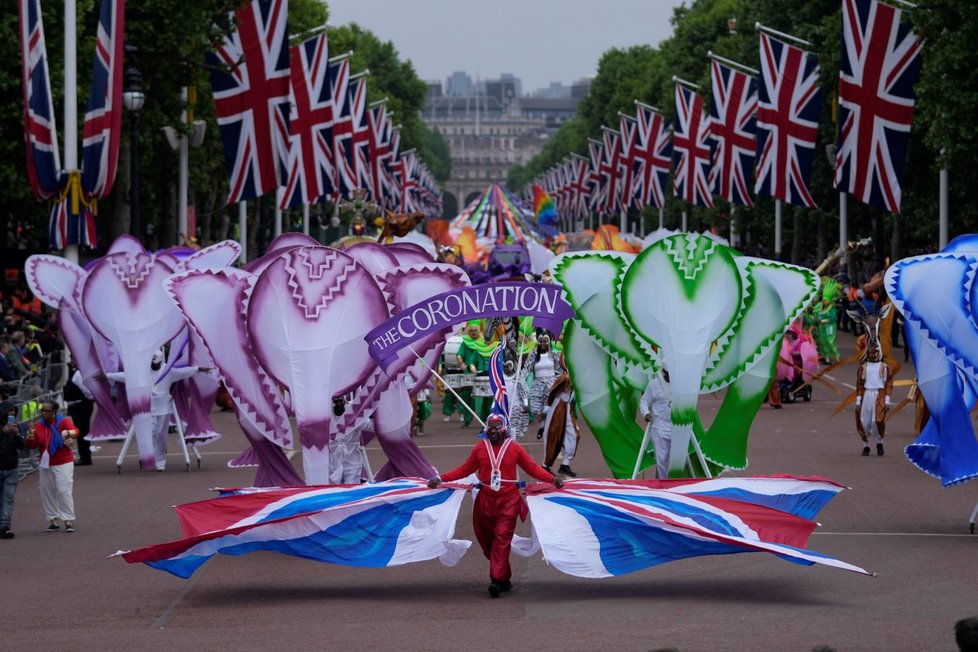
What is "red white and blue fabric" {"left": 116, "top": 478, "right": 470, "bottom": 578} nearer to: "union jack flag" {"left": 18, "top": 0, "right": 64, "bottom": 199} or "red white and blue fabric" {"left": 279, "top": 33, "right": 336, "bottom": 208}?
"union jack flag" {"left": 18, "top": 0, "right": 64, "bottom": 199}

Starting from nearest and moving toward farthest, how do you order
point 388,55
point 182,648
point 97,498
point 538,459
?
point 182,648
point 97,498
point 538,459
point 388,55

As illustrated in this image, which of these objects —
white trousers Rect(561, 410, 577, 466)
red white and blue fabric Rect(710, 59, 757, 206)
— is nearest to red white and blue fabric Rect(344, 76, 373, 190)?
red white and blue fabric Rect(710, 59, 757, 206)

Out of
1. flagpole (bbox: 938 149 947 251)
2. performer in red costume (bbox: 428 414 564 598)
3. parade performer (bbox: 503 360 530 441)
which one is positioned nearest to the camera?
performer in red costume (bbox: 428 414 564 598)

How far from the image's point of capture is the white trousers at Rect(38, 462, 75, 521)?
17562 millimetres

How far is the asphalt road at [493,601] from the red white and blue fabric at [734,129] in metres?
27.9

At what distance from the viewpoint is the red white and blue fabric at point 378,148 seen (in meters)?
63.2

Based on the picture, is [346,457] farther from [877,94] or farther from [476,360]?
[877,94]

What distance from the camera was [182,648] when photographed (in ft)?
38.8

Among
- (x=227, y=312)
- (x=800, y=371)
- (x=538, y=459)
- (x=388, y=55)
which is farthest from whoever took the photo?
(x=388, y=55)

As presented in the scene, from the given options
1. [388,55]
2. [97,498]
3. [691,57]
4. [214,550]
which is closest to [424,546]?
[214,550]

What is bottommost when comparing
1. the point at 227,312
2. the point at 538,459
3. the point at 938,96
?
the point at 538,459

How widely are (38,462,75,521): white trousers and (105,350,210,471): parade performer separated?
4.80 meters

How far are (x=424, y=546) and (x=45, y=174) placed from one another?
15293 millimetres

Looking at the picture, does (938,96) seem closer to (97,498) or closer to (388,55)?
(97,498)
